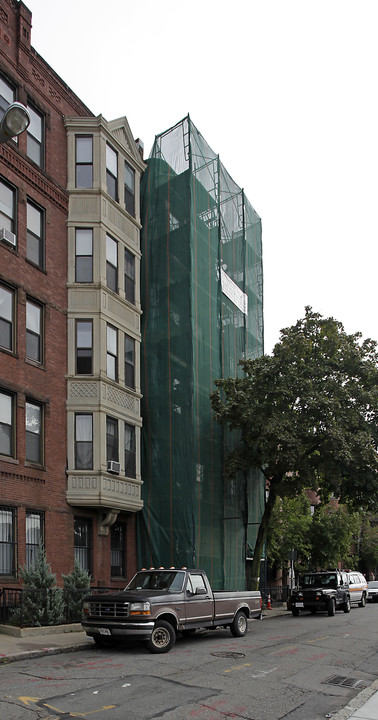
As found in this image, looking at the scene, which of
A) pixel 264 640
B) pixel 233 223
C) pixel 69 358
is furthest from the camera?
pixel 233 223

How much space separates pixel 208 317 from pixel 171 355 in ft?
8.27

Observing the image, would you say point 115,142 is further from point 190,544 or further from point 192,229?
point 190,544

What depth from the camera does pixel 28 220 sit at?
828 inches

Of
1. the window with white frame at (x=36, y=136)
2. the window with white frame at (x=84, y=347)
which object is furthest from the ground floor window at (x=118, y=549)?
the window with white frame at (x=36, y=136)

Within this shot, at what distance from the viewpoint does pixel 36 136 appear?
2206 centimetres

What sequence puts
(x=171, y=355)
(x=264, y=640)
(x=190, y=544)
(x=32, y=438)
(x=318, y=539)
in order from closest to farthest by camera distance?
(x=264, y=640), (x=32, y=438), (x=190, y=544), (x=171, y=355), (x=318, y=539)

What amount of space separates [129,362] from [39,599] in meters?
9.60

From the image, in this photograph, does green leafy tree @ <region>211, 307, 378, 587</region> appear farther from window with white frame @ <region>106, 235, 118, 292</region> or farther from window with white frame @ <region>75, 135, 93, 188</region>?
window with white frame @ <region>75, 135, 93, 188</region>

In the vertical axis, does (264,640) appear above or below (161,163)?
below

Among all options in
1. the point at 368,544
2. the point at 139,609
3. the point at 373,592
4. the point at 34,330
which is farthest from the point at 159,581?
the point at 368,544

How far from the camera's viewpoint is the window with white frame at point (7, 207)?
19.9m

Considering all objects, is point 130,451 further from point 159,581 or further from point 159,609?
point 159,609

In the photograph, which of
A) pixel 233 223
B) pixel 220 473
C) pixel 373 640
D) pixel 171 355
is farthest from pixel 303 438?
pixel 233 223

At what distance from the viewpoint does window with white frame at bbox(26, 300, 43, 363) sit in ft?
67.1
